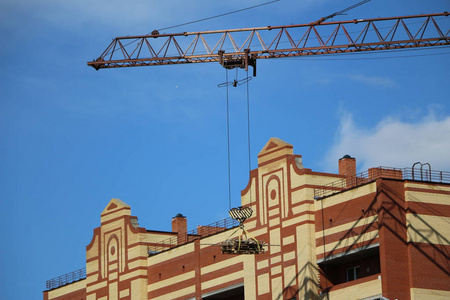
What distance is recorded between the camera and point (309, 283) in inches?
3324

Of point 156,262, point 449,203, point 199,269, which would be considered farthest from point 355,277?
point 156,262

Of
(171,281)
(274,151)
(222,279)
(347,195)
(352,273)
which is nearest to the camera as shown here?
(347,195)

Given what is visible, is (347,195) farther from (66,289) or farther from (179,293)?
(66,289)

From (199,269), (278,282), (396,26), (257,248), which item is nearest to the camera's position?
(257,248)

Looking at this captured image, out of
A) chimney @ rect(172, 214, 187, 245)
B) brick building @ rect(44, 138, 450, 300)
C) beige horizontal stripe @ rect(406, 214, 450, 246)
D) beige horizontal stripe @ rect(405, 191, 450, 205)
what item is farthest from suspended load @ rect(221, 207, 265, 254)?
chimney @ rect(172, 214, 187, 245)

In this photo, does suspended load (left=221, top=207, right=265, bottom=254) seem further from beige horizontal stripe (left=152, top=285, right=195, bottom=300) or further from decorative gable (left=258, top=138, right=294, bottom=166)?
beige horizontal stripe (left=152, top=285, right=195, bottom=300)

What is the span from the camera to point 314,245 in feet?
280

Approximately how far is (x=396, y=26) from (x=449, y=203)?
23.5 meters

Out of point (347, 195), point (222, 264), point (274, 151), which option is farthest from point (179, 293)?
point (347, 195)

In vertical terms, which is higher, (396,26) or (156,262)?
(396,26)

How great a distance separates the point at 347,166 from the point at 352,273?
8.64 m

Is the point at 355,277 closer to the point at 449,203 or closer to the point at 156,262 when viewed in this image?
the point at 449,203

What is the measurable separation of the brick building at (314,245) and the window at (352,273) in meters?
0.09

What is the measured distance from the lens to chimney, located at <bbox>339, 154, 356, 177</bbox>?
295 feet
